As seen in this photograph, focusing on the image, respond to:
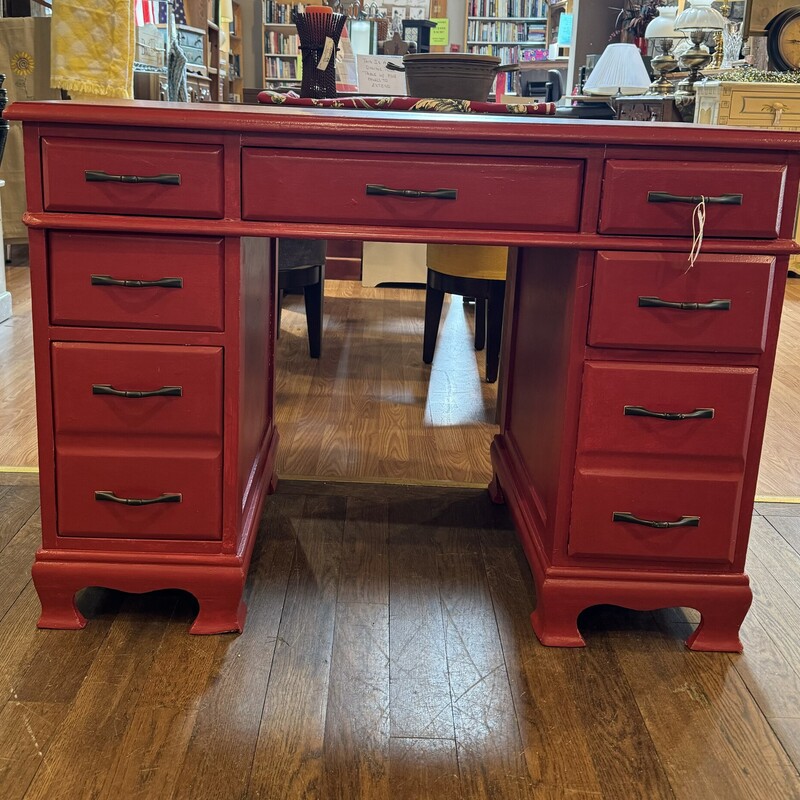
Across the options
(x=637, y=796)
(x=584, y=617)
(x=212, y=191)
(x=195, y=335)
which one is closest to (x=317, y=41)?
(x=212, y=191)

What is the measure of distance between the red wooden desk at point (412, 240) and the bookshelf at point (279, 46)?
862 centimetres

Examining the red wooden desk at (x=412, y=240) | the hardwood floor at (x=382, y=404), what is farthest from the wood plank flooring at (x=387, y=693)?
the hardwood floor at (x=382, y=404)

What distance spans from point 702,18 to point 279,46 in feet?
19.1

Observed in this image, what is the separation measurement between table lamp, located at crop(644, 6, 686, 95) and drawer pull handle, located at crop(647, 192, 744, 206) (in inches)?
179

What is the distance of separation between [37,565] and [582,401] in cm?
90

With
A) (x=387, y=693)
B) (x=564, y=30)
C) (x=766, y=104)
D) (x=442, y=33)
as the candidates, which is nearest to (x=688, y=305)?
(x=387, y=693)

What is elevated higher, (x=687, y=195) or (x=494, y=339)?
(x=687, y=195)

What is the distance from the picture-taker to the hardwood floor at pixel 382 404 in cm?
224

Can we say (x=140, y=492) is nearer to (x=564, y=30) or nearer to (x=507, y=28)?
(x=564, y=30)

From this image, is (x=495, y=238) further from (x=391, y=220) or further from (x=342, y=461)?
(x=342, y=461)

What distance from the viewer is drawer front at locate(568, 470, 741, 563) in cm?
138

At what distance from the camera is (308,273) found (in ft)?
10.3

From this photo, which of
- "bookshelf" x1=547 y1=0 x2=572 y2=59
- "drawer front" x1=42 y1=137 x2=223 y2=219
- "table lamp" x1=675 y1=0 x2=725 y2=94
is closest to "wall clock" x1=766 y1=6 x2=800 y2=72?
"table lamp" x1=675 y1=0 x2=725 y2=94

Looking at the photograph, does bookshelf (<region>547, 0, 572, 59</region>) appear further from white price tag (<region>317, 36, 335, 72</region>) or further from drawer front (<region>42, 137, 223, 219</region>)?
drawer front (<region>42, 137, 223, 219</region>)
